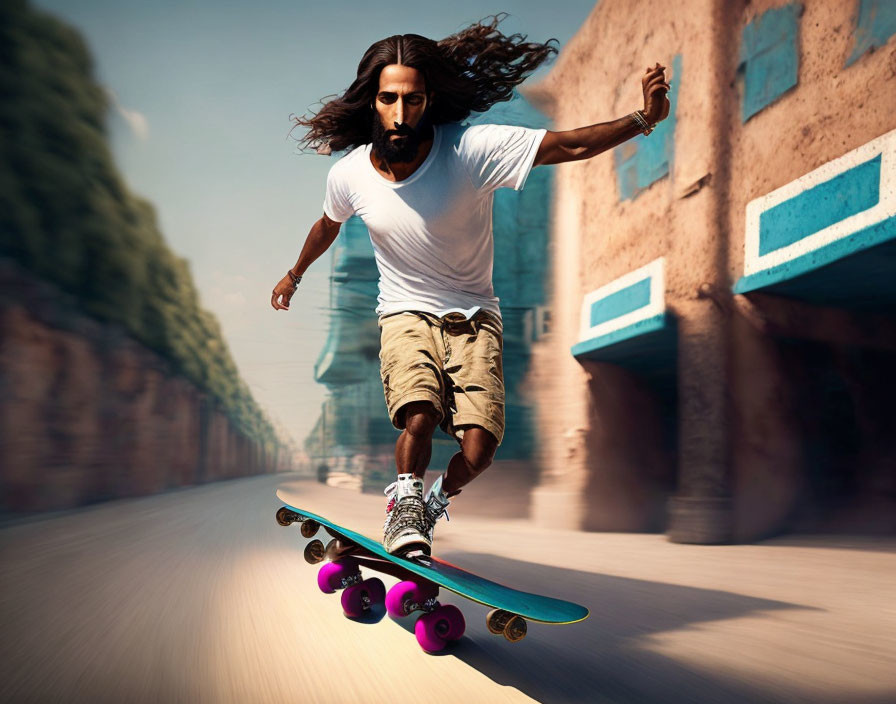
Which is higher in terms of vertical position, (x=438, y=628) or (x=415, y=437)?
(x=415, y=437)

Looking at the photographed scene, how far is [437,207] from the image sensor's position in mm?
2414

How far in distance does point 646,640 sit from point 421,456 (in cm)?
96

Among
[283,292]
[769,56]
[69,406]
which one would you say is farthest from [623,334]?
[69,406]

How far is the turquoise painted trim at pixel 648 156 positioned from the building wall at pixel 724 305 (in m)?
0.02

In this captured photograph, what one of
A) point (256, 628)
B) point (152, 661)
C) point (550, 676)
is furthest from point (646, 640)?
point (152, 661)

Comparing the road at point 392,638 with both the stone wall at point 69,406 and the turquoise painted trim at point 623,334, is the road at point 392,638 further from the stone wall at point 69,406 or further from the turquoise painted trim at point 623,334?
the stone wall at point 69,406

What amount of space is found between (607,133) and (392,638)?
1701 mm

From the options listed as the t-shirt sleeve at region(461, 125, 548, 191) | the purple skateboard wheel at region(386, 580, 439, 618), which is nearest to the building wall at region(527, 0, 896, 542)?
the t-shirt sleeve at region(461, 125, 548, 191)

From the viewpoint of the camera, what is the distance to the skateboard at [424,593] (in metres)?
1.85

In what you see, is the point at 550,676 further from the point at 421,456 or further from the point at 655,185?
the point at 655,185

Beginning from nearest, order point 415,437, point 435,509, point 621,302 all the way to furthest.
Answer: point 415,437 < point 435,509 < point 621,302

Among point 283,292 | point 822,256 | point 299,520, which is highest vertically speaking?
point 822,256

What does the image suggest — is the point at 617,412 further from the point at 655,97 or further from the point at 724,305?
the point at 655,97

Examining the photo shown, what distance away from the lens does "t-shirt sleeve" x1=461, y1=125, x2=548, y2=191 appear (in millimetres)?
2295
